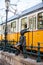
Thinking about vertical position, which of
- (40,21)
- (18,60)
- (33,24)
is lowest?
(18,60)

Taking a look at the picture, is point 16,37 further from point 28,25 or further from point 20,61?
point 20,61

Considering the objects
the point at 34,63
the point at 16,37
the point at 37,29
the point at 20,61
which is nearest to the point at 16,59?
the point at 20,61

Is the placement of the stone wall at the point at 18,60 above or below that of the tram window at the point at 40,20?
below

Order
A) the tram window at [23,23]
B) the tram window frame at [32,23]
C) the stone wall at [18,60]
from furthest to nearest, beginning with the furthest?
the tram window at [23,23], the tram window frame at [32,23], the stone wall at [18,60]

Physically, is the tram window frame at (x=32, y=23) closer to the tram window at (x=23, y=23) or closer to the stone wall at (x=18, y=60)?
the tram window at (x=23, y=23)

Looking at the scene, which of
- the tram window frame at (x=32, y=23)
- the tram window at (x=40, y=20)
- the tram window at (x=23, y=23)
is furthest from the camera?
the tram window at (x=23, y=23)

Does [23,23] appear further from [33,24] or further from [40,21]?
[40,21]

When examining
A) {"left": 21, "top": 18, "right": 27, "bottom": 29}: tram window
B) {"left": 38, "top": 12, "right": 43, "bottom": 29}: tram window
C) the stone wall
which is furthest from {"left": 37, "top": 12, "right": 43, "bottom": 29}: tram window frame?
{"left": 21, "top": 18, "right": 27, "bottom": 29}: tram window

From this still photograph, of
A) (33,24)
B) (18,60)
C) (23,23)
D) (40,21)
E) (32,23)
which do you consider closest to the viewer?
(18,60)

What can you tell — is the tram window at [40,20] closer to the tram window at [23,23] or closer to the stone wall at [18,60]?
the stone wall at [18,60]

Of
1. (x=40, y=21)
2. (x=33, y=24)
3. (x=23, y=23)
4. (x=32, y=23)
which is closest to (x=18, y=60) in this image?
(x=40, y=21)

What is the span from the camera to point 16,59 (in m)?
15.5

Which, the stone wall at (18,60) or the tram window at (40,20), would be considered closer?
the stone wall at (18,60)

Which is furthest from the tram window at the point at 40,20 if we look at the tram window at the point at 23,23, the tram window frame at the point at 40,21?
the tram window at the point at 23,23
